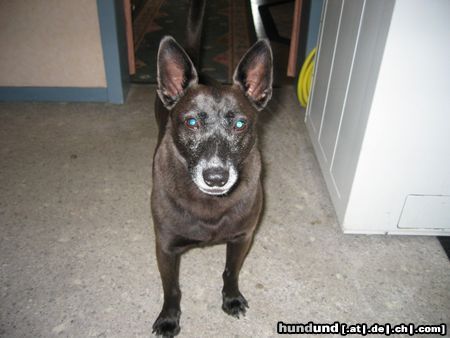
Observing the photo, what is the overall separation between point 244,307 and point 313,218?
2.73 feet

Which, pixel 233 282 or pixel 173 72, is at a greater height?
pixel 173 72

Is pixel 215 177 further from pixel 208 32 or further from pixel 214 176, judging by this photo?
pixel 208 32

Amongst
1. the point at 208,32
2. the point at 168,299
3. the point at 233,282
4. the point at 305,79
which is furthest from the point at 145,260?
the point at 208,32

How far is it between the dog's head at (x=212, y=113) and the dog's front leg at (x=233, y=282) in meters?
0.40

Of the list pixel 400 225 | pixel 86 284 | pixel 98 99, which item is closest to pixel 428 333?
pixel 400 225

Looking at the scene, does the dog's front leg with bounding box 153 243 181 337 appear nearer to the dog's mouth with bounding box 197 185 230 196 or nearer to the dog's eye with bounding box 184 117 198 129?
the dog's mouth with bounding box 197 185 230 196

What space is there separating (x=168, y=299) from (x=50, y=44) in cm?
268

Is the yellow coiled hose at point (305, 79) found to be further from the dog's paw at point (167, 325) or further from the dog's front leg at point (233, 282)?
the dog's paw at point (167, 325)

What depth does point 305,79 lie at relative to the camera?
11.5 feet

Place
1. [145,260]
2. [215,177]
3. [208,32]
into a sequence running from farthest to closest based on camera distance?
[208,32] < [145,260] < [215,177]

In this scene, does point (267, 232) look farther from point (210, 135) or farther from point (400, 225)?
point (210, 135)

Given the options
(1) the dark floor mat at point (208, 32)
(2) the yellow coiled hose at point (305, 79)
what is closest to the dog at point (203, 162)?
(2) the yellow coiled hose at point (305, 79)

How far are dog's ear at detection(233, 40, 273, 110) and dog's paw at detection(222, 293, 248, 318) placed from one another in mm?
947

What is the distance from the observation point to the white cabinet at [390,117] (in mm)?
1647
